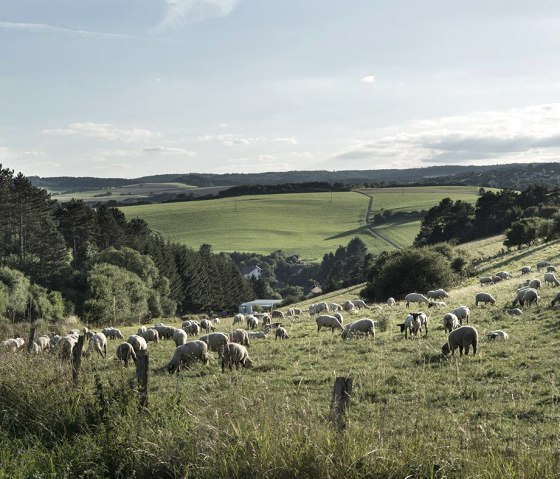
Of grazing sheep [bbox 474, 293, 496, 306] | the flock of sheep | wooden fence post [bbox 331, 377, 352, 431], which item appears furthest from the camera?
grazing sheep [bbox 474, 293, 496, 306]

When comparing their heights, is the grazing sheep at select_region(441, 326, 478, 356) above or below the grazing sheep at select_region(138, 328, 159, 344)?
above

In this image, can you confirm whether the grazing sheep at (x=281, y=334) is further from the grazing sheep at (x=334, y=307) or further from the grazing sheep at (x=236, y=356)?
the grazing sheep at (x=334, y=307)

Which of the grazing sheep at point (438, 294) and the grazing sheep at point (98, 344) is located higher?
the grazing sheep at point (98, 344)

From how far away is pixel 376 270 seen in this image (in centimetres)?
7294

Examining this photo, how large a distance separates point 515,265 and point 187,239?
126928 mm

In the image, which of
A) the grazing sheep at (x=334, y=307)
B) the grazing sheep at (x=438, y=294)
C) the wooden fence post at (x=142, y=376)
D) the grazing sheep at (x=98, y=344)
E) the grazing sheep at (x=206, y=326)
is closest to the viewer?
the wooden fence post at (x=142, y=376)

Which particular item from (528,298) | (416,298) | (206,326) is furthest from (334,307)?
(528,298)

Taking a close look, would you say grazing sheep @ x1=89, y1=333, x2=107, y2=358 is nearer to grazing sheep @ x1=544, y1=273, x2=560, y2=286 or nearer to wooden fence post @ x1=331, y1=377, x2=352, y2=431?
wooden fence post @ x1=331, y1=377, x2=352, y2=431

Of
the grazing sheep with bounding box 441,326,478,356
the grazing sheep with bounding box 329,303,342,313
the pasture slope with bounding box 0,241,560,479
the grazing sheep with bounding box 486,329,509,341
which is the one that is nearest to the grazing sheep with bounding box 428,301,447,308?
the grazing sheep with bounding box 329,303,342,313

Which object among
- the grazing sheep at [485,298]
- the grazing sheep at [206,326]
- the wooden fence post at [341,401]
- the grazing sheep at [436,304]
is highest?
the wooden fence post at [341,401]

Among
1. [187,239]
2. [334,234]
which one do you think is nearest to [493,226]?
[334,234]

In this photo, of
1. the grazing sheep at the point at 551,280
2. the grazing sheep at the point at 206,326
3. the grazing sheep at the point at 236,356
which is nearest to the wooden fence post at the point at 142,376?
the grazing sheep at the point at 236,356

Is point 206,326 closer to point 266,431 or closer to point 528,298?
point 528,298

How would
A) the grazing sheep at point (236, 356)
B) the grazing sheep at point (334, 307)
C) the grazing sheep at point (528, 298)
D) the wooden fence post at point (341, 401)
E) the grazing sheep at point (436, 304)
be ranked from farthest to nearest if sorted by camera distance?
the grazing sheep at point (334, 307) < the grazing sheep at point (436, 304) < the grazing sheep at point (528, 298) < the grazing sheep at point (236, 356) < the wooden fence post at point (341, 401)
